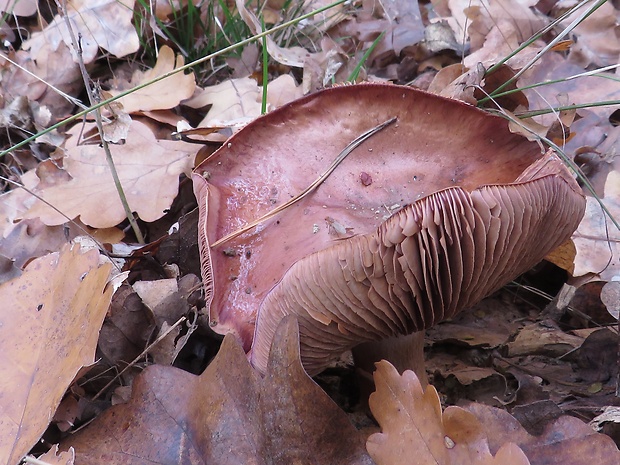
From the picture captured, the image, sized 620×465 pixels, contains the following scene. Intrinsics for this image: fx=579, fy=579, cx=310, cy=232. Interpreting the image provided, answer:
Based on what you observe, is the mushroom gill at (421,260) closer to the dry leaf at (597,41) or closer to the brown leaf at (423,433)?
the brown leaf at (423,433)

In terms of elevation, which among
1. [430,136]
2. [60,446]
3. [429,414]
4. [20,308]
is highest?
Result: [430,136]

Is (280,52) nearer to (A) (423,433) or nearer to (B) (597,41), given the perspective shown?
(B) (597,41)

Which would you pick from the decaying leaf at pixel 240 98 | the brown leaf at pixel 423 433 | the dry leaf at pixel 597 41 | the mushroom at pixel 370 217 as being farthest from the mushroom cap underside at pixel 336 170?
the dry leaf at pixel 597 41

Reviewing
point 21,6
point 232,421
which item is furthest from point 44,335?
point 21,6

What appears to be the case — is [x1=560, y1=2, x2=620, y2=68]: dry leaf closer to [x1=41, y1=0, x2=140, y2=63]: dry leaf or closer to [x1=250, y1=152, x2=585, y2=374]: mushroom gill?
[x1=250, y1=152, x2=585, y2=374]: mushroom gill

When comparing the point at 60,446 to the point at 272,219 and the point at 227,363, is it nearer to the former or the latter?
the point at 227,363

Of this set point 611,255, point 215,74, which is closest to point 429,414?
point 611,255

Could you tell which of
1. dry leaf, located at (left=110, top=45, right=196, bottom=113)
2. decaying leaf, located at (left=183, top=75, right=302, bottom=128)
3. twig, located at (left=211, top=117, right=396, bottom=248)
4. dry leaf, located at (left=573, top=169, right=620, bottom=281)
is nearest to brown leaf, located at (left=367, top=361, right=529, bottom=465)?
twig, located at (left=211, top=117, right=396, bottom=248)
